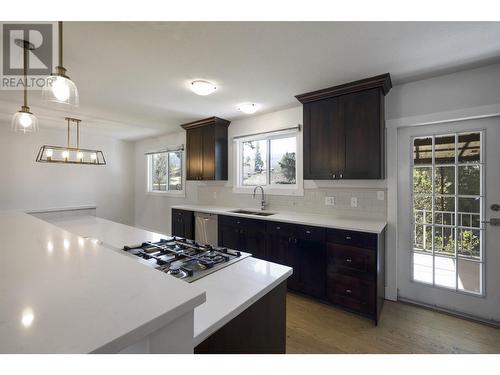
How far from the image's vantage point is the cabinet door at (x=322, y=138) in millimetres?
2715

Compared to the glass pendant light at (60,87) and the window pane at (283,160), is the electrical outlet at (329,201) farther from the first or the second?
the glass pendant light at (60,87)

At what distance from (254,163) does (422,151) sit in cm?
231

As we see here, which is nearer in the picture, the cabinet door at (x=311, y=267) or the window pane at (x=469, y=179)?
the window pane at (x=469, y=179)

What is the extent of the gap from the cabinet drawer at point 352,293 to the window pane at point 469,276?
3.23 feet

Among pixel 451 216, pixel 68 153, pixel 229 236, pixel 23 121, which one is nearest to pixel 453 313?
pixel 451 216

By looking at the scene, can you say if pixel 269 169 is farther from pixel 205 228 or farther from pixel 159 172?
pixel 159 172

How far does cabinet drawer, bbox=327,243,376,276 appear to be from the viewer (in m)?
2.25

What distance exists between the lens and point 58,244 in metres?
1.25

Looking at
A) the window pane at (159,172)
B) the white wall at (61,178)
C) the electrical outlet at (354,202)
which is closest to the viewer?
the electrical outlet at (354,202)

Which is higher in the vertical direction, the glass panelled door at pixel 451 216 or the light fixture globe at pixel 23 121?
the light fixture globe at pixel 23 121

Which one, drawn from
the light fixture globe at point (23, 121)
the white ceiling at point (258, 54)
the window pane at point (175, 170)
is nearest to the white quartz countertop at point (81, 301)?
the light fixture globe at point (23, 121)

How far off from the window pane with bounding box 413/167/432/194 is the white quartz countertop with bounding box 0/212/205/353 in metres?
2.77

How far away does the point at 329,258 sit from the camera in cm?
248
